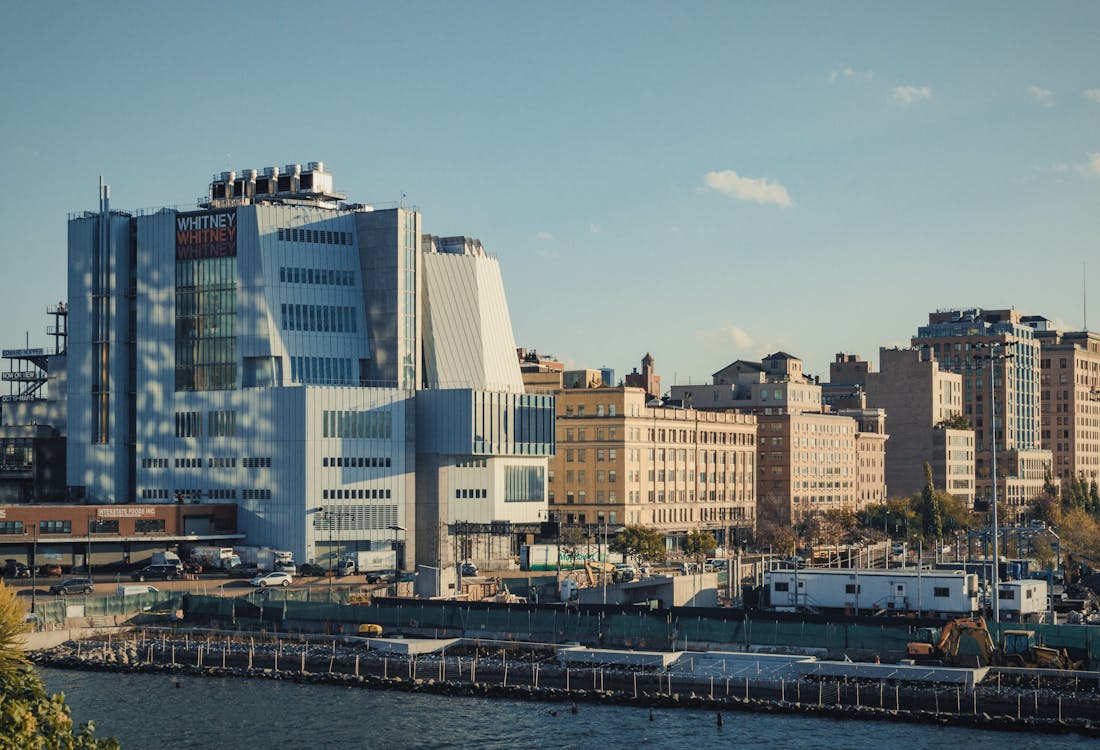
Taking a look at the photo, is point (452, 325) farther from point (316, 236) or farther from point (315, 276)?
point (316, 236)

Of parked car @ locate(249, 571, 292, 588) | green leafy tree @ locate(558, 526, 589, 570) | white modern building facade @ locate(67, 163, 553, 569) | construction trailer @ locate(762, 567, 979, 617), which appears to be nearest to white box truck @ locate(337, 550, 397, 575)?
white modern building facade @ locate(67, 163, 553, 569)

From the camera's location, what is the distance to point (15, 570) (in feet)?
514

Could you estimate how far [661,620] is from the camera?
110938mm

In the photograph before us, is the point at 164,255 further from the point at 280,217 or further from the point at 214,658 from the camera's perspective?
the point at 214,658

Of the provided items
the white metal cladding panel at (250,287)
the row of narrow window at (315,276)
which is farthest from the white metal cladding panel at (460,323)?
the white metal cladding panel at (250,287)

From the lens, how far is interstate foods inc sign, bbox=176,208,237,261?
172875mm

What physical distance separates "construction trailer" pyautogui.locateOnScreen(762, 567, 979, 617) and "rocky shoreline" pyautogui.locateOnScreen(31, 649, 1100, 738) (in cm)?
2812

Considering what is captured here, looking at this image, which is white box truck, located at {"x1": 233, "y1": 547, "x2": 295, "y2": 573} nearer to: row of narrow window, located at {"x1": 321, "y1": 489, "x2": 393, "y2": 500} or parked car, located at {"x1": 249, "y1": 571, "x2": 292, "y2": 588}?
row of narrow window, located at {"x1": 321, "y1": 489, "x2": 393, "y2": 500}

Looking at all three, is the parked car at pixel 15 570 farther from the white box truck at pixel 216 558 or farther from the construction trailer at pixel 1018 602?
the construction trailer at pixel 1018 602

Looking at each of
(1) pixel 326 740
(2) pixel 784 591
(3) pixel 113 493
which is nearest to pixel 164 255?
(3) pixel 113 493

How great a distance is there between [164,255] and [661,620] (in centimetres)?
8709

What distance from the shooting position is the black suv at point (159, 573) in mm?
152625

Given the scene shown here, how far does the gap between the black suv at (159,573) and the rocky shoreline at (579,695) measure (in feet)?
112

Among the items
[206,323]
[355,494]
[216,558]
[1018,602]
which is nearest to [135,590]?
[216,558]
